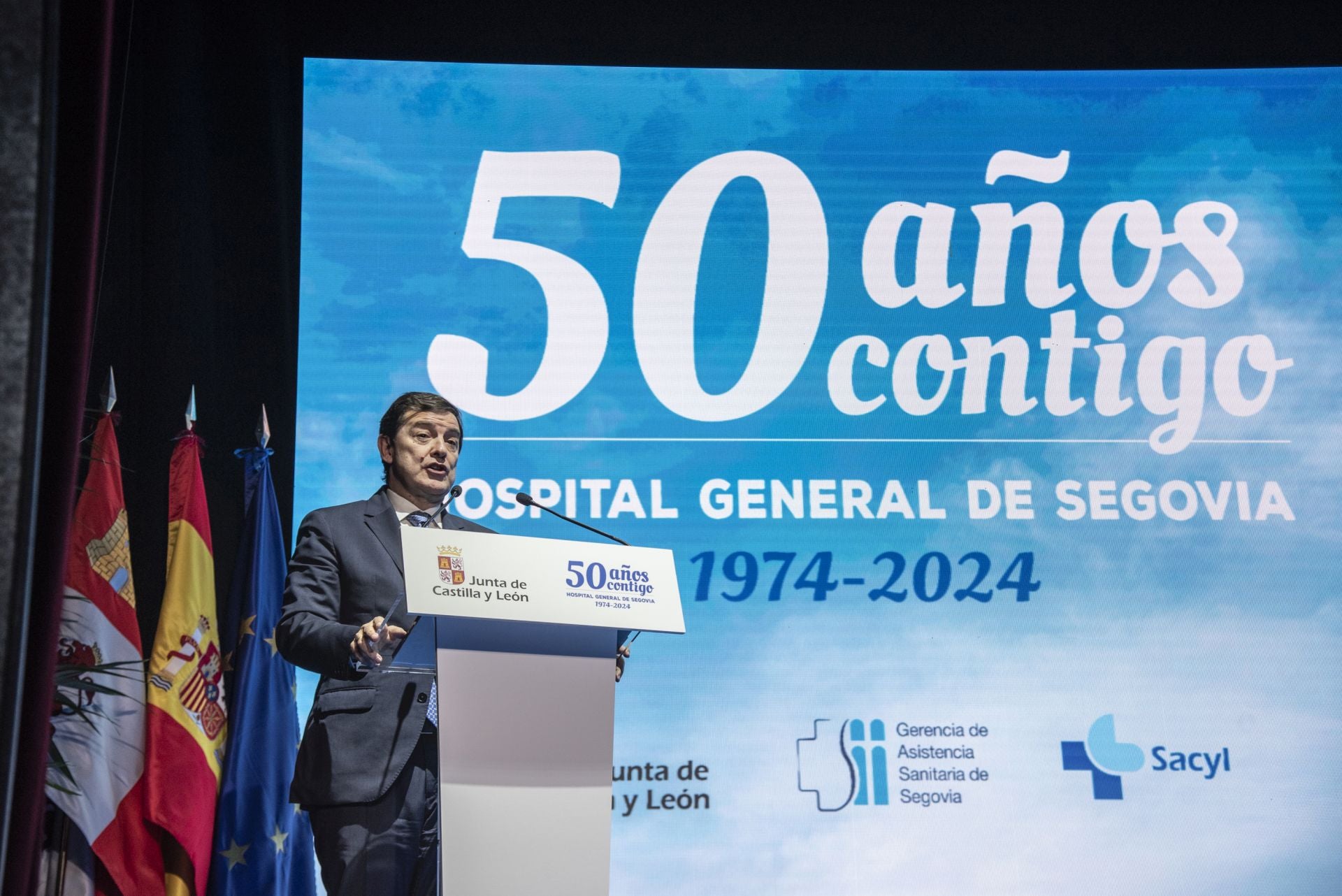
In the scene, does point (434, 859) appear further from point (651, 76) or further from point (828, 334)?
point (651, 76)

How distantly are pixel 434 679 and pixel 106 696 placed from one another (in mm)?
1232

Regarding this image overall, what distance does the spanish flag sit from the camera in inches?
137

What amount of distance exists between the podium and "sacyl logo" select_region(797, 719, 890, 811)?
163cm

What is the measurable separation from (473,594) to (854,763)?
2.00 m

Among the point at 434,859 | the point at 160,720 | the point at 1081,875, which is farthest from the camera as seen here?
the point at 1081,875

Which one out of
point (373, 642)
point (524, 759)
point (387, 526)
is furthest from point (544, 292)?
point (524, 759)

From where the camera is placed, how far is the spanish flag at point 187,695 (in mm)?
3471

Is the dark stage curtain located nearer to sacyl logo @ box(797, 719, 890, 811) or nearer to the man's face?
the man's face

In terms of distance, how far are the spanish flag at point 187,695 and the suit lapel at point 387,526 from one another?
658mm

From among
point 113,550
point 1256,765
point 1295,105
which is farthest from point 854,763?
point 1295,105

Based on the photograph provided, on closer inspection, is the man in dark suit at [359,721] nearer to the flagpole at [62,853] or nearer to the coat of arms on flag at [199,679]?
the coat of arms on flag at [199,679]

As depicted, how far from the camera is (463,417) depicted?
4117 millimetres

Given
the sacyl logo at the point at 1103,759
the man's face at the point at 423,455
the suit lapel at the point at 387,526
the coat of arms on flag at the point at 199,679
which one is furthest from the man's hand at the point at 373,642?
the sacyl logo at the point at 1103,759

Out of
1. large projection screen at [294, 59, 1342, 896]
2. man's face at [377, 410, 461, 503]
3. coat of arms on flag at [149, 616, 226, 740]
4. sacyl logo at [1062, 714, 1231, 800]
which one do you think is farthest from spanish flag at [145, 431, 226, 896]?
sacyl logo at [1062, 714, 1231, 800]
